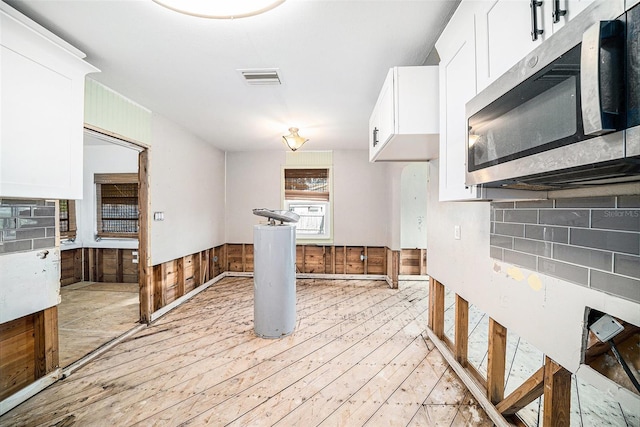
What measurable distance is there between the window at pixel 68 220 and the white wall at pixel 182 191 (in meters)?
2.38

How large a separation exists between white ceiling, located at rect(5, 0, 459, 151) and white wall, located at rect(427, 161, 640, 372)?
1.13m

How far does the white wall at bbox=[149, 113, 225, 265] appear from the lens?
10.8ft

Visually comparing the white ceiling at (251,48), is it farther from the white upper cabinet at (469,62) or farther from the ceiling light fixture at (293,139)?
the ceiling light fixture at (293,139)

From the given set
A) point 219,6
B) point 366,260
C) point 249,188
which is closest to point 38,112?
point 219,6

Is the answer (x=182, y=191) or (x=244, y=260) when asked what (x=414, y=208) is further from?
(x=182, y=191)

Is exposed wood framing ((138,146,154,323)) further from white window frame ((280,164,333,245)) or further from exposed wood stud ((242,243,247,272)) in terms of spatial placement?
white window frame ((280,164,333,245))

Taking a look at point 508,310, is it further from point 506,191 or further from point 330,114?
point 330,114

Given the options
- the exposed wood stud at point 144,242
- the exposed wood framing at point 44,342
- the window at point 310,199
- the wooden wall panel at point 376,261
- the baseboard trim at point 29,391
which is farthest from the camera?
the window at point 310,199

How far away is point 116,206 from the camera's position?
16.2ft

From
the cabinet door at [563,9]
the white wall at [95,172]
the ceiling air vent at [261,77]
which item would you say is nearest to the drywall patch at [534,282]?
the cabinet door at [563,9]

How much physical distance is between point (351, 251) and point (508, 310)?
380 cm

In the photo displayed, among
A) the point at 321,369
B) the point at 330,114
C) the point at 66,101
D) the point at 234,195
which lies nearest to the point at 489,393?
the point at 321,369

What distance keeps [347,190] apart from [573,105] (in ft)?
15.3

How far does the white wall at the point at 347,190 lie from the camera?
5.26m
